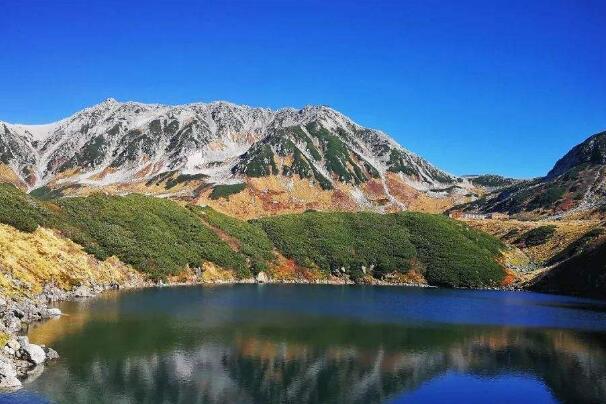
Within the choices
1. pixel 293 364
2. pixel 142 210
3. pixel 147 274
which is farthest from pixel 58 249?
pixel 293 364

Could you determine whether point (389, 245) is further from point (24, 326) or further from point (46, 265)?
point (24, 326)

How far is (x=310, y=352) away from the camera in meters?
55.1

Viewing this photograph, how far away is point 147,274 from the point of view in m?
100

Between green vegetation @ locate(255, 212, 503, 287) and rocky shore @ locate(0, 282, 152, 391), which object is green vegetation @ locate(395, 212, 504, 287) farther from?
rocky shore @ locate(0, 282, 152, 391)

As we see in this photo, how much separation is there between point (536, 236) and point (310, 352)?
4479 inches

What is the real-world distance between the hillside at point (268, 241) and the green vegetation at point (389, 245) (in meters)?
0.24

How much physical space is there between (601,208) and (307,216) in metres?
112

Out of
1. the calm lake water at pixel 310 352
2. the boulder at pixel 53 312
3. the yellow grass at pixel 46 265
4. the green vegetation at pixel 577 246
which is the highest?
the green vegetation at pixel 577 246

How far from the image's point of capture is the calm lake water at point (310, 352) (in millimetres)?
42094

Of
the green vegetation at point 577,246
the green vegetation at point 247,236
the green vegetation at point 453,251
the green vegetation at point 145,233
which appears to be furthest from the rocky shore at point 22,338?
the green vegetation at point 577,246

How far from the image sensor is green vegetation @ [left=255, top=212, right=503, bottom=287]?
131 meters

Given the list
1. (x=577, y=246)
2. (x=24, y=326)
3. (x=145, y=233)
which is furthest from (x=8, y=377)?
(x=577, y=246)

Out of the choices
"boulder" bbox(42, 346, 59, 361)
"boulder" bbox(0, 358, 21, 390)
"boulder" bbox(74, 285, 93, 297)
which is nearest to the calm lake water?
"boulder" bbox(42, 346, 59, 361)

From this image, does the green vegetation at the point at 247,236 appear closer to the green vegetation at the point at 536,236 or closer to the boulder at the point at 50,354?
the green vegetation at the point at 536,236
